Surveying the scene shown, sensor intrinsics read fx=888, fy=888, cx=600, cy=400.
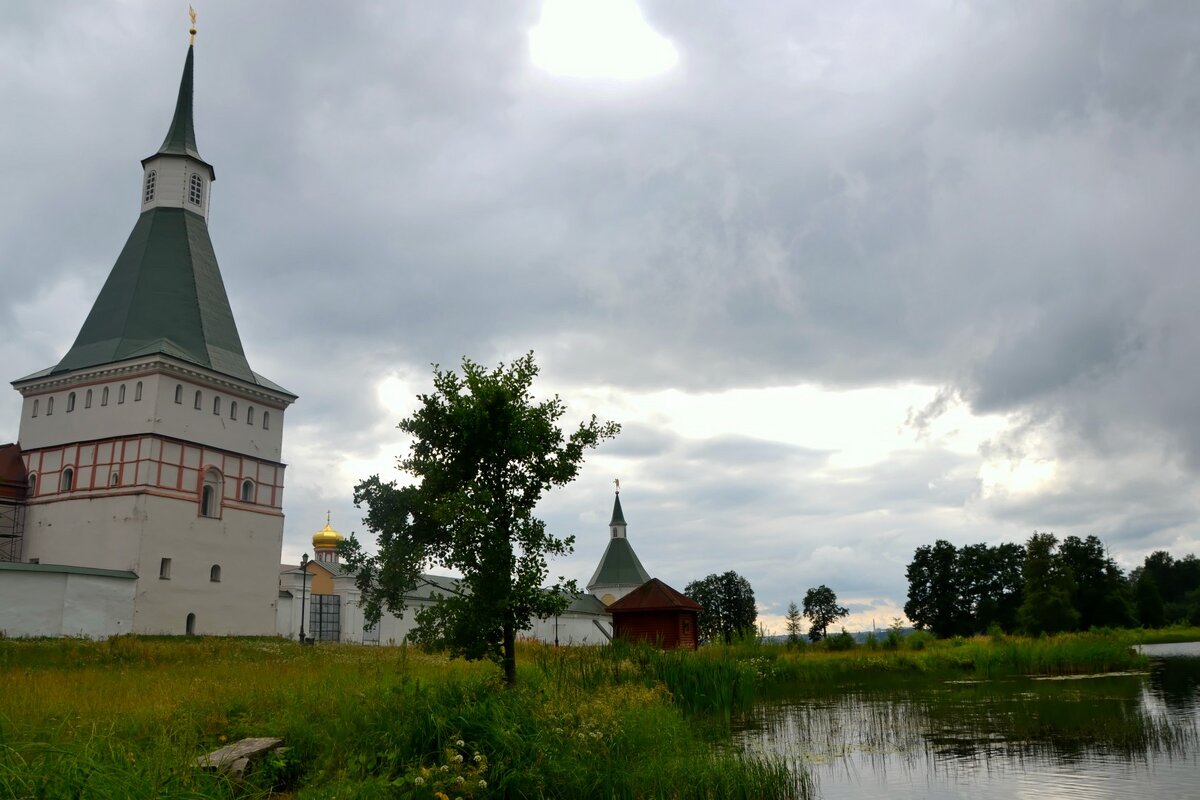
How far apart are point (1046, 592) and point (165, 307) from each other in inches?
2211

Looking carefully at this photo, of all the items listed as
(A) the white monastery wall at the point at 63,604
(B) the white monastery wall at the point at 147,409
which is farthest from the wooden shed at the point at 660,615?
(B) the white monastery wall at the point at 147,409

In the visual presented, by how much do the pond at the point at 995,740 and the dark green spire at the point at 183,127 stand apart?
45.2m

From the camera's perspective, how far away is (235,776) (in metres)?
8.91

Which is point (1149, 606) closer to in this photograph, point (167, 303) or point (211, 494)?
point (211, 494)

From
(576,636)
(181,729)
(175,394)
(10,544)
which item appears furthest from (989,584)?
(181,729)

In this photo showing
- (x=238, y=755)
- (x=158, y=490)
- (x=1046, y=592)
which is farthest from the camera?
(x=1046, y=592)

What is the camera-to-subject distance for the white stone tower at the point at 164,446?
134 ft

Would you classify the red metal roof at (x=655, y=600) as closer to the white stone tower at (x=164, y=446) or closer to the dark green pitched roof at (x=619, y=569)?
the white stone tower at (x=164, y=446)

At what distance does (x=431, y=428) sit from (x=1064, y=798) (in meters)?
10.5

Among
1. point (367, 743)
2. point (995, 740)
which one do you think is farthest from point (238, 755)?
point (995, 740)

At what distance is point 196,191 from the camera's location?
5078cm

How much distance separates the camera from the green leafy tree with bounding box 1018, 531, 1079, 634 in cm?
5772

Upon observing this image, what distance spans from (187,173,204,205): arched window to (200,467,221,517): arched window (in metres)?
16.6

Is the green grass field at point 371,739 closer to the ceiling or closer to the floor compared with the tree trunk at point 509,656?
closer to the floor
